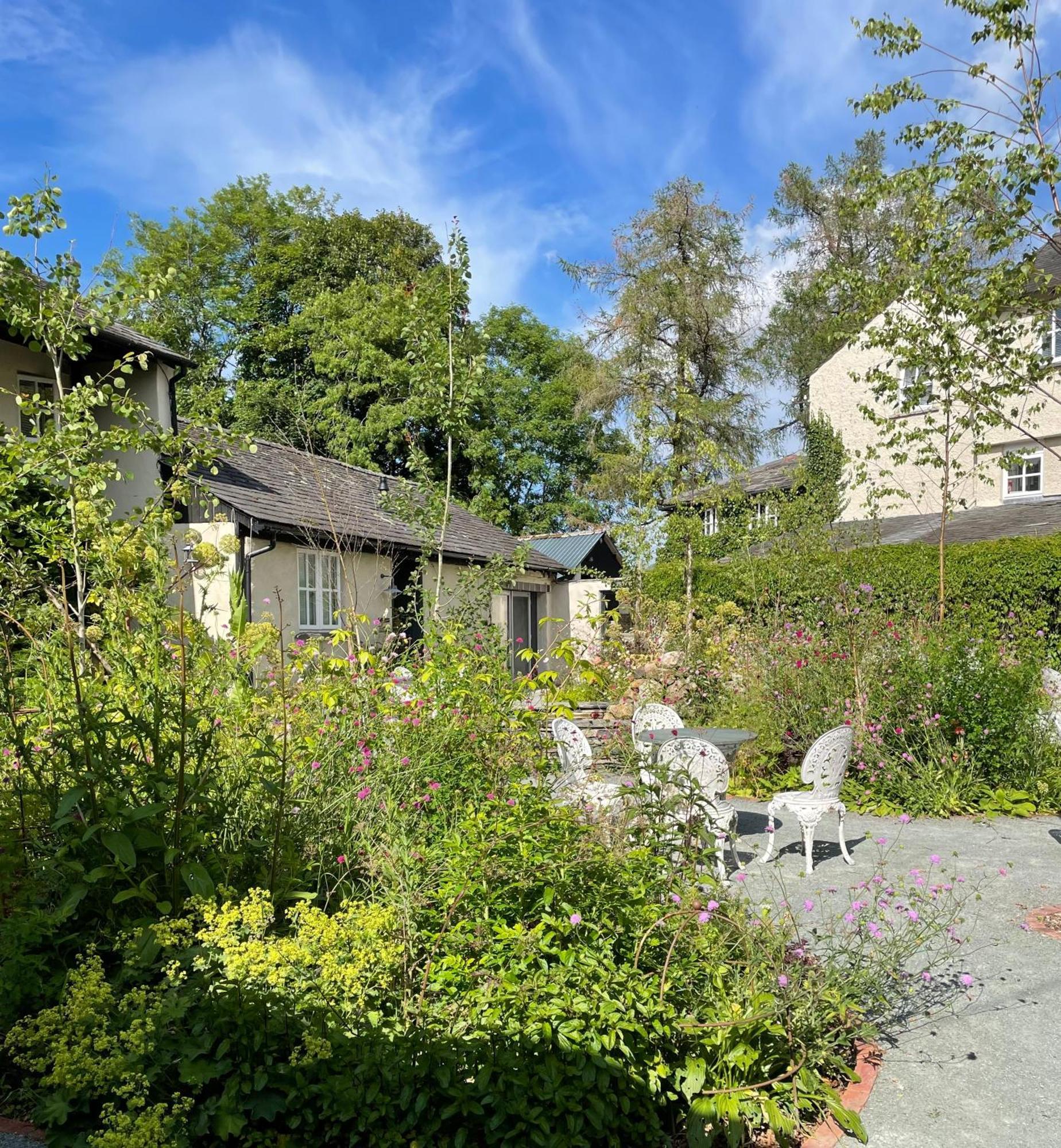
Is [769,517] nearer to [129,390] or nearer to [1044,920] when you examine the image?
[129,390]

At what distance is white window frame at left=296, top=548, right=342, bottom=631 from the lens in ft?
47.1

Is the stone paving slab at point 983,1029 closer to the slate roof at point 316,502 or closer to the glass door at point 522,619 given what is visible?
the slate roof at point 316,502

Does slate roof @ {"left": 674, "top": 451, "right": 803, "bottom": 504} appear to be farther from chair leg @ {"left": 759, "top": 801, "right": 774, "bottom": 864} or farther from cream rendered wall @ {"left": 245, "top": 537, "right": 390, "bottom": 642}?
chair leg @ {"left": 759, "top": 801, "right": 774, "bottom": 864}

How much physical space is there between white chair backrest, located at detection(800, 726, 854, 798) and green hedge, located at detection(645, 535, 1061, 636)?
4.09 m

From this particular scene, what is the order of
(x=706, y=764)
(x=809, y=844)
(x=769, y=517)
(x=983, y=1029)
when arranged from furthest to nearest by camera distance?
(x=769, y=517) < (x=809, y=844) < (x=706, y=764) < (x=983, y=1029)

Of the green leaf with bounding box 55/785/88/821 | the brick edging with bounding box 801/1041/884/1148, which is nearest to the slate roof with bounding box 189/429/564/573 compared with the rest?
the green leaf with bounding box 55/785/88/821

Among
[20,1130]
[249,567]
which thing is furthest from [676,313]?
[20,1130]


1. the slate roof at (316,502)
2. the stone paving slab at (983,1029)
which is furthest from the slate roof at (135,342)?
the stone paving slab at (983,1029)

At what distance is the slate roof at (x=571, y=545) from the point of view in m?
24.9

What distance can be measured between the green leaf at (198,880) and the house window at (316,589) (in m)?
11.4

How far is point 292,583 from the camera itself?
45.8 feet

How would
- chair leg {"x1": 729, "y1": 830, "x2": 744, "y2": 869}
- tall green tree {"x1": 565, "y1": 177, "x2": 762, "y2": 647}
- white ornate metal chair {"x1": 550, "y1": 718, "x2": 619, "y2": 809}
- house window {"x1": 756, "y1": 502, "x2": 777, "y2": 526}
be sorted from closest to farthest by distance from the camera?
white ornate metal chair {"x1": 550, "y1": 718, "x2": 619, "y2": 809} → chair leg {"x1": 729, "y1": 830, "x2": 744, "y2": 869} → house window {"x1": 756, "y1": 502, "x2": 777, "y2": 526} → tall green tree {"x1": 565, "y1": 177, "x2": 762, "y2": 647}

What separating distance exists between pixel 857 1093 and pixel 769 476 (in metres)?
26.9

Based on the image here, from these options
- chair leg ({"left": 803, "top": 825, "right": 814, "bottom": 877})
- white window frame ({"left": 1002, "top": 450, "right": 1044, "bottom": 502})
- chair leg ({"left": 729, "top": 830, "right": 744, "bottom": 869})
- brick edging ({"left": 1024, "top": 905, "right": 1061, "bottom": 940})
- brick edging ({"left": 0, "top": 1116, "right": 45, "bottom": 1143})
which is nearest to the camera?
brick edging ({"left": 0, "top": 1116, "right": 45, "bottom": 1143})
